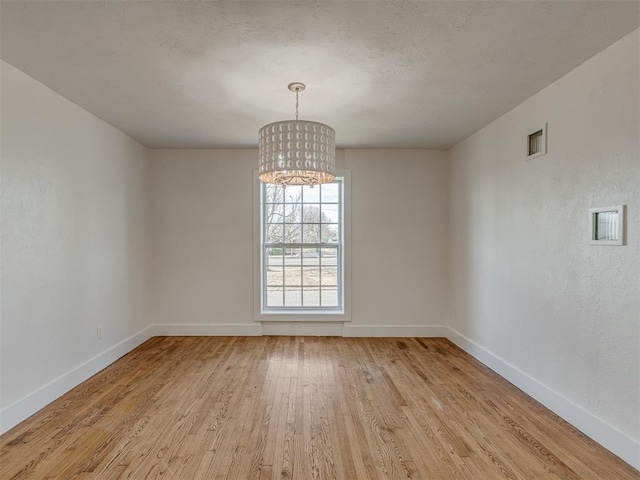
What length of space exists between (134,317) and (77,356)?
3.73 ft

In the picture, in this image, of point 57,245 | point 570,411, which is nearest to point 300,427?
point 570,411

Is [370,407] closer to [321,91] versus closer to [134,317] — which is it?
[321,91]

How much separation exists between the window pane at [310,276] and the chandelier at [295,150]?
2395mm

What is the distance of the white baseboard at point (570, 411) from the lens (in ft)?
6.83

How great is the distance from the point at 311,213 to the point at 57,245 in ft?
9.36

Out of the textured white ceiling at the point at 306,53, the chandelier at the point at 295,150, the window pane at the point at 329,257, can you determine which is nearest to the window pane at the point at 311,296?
the window pane at the point at 329,257

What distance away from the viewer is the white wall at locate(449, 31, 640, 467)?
2.12 m

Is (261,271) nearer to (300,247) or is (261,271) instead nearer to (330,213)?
(300,247)

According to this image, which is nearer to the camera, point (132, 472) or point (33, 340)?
point (132, 472)

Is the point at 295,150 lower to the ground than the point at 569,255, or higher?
higher

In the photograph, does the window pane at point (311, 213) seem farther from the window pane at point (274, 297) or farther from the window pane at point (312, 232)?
the window pane at point (274, 297)

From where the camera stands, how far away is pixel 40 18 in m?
1.93

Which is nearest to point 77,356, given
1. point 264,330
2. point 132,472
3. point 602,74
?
point 132,472

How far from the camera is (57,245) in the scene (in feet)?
9.66
